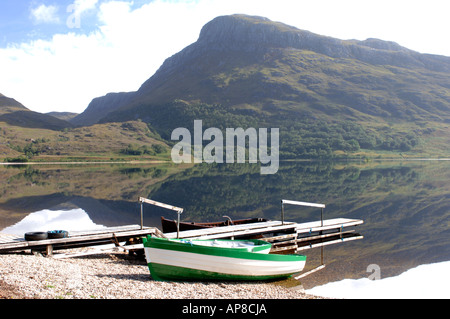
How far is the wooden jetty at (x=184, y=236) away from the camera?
62.7ft

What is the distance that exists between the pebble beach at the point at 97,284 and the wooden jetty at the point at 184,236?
0.85m

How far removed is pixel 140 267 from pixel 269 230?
28.0ft

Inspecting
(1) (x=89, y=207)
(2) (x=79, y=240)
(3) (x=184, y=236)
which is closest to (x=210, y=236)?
(3) (x=184, y=236)

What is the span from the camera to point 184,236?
21438mm

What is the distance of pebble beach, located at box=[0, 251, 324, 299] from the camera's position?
1260cm

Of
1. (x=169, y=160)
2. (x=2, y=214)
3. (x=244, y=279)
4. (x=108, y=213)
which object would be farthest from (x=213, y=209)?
(x=169, y=160)

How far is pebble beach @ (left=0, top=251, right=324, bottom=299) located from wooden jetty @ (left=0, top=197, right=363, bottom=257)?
85 cm

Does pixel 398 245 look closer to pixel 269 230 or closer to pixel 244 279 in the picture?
pixel 269 230

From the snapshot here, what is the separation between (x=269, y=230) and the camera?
23.8 metres

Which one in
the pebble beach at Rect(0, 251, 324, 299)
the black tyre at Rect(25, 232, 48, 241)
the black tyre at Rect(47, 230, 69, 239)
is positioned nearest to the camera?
the pebble beach at Rect(0, 251, 324, 299)

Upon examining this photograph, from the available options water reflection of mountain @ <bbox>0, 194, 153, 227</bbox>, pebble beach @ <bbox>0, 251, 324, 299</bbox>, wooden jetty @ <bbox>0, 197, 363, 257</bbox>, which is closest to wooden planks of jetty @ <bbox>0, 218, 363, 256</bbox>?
wooden jetty @ <bbox>0, 197, 363, 257</bbox>

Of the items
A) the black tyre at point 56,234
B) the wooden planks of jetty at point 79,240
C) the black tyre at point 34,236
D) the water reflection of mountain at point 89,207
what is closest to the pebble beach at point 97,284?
the wooden planks of jetty at point 79,240

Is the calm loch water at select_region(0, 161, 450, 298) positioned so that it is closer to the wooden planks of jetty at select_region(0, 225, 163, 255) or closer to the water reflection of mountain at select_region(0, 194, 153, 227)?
the water reflection of mountain at select_region(0, 194, 153, 227)

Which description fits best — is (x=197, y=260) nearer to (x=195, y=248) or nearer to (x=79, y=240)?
(x=195, y=248)
